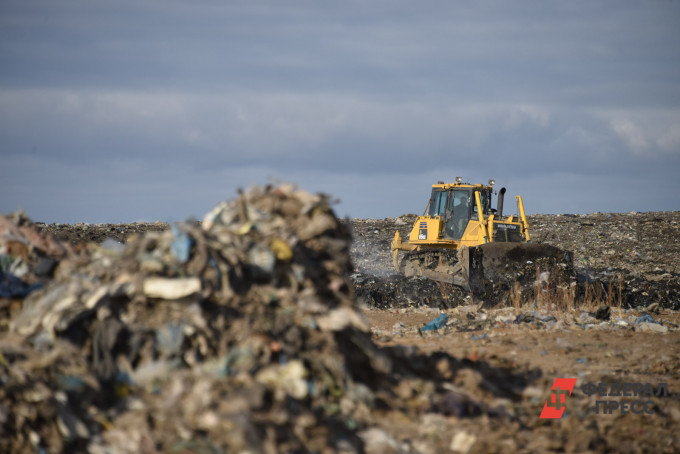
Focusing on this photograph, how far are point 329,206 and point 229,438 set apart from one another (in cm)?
232

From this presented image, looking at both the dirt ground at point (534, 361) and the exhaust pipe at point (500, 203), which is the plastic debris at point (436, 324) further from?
the exhaust pipe at point (500, 203)

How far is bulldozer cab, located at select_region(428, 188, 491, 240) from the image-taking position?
50.8 feet

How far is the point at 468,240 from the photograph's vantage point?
15375mm

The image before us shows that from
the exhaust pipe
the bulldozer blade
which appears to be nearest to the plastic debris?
the bulldozer blade

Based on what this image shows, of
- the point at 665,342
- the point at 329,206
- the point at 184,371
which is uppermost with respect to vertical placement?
the point at 329,206

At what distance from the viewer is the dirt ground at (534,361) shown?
5.19 m

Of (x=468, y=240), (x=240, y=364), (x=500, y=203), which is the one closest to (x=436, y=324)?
(x=468, y=240)

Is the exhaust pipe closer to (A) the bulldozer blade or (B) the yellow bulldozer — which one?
(B) the yellow bulldozer

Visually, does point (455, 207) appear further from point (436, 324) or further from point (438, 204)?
point (436, 324)

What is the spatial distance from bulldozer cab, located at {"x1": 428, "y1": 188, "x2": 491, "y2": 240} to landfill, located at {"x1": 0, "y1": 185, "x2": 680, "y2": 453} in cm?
857

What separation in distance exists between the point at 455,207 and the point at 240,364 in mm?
11451

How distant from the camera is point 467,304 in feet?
43.5

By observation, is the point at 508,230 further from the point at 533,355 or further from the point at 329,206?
the point at 329,206

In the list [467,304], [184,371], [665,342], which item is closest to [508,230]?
[467,304]
